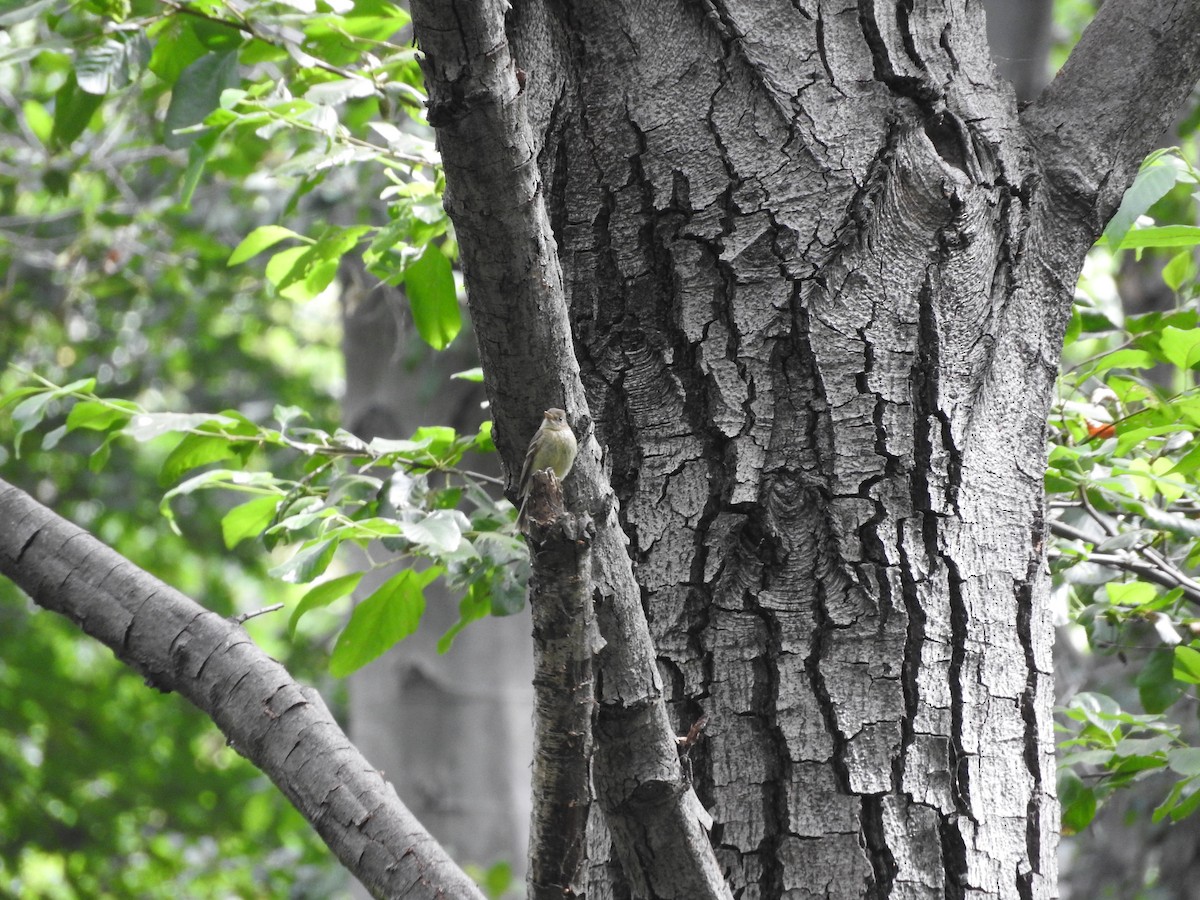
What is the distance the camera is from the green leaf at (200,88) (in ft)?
6.07

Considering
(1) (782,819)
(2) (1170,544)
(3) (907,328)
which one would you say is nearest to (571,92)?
(3) (907,328)

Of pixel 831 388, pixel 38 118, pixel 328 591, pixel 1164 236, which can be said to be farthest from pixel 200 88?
pixel 38 118

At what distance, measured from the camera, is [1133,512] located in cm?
178

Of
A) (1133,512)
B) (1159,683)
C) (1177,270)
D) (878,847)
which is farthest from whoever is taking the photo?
(1177,270)

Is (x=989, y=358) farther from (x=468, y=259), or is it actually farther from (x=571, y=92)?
(x=468, y=259)

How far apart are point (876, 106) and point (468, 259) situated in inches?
26.9

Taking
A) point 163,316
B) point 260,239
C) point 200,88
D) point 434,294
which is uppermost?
point 163,316

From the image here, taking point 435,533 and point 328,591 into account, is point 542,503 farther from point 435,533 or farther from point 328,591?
point 328,591

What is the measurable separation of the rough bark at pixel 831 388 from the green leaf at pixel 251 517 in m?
0.73

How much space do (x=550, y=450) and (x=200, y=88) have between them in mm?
1309

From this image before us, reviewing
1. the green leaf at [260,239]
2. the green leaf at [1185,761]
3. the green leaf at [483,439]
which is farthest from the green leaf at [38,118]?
the green leaf at [1185,761]

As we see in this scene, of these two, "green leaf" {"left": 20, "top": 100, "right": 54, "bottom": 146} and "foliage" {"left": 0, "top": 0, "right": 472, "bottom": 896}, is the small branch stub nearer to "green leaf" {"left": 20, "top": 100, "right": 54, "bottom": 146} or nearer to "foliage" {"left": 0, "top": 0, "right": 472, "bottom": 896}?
"foliage" {"left": 0, "top": 0, "right": 472, "bottom": 896}

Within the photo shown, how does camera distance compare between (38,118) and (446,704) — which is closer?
(446,704)

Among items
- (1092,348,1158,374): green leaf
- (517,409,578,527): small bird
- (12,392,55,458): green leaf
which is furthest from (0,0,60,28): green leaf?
(1092,348,1158,374): green leaf
